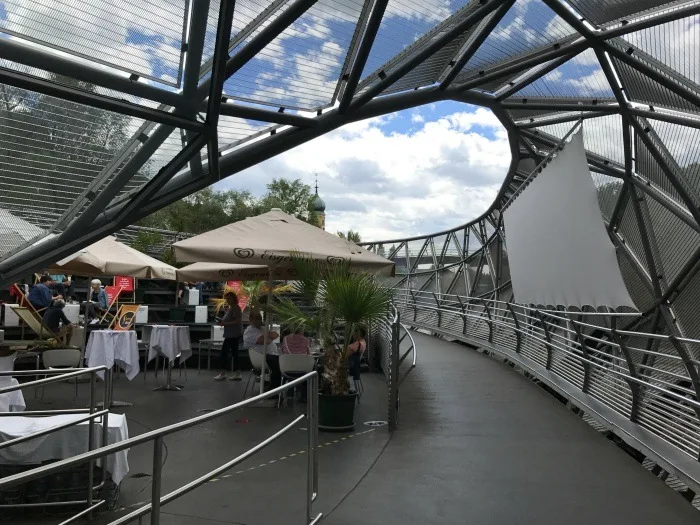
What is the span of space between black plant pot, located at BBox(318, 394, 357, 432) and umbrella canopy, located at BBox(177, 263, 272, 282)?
416 cm

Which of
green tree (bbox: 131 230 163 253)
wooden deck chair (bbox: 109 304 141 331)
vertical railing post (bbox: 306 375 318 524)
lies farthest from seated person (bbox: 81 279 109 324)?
vertical railing post (bbox: 306 375 318 524)

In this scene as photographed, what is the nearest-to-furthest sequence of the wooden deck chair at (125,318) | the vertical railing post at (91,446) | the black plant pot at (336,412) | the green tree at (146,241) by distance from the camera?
1. the vertical railing post at (91,446)
2. the black plant pot at (336,412)
3. the wooden deck chair at (125,318)
4. the green tree at (146,241)

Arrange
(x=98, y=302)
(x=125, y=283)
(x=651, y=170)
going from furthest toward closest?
(x=125, y=283) < (x=651, y=170) < (x=98, y=302)

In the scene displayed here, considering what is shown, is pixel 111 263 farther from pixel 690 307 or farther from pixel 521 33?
pixel 690 307

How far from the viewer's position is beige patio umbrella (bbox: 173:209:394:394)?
902cm

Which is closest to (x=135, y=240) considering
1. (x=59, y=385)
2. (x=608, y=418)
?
(x=59, y=385)

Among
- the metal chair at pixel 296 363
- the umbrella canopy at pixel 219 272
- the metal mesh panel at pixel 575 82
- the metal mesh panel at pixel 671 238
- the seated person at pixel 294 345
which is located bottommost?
the metal chair at pixel 296 363

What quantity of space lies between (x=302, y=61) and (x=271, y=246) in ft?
10.7

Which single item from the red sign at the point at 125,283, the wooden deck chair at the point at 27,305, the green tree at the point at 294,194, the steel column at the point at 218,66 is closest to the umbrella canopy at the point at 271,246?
the steel column at the point at 218,66

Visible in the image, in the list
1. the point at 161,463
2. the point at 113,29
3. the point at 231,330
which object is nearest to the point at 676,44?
the point at 113,29

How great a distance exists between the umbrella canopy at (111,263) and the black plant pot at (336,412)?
515 cm

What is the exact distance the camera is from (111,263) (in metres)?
11.0

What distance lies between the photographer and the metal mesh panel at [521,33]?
12062 millimetres

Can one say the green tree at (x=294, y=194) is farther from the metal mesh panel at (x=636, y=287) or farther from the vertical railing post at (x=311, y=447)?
the vertical railing post at (x=311, y=447)
